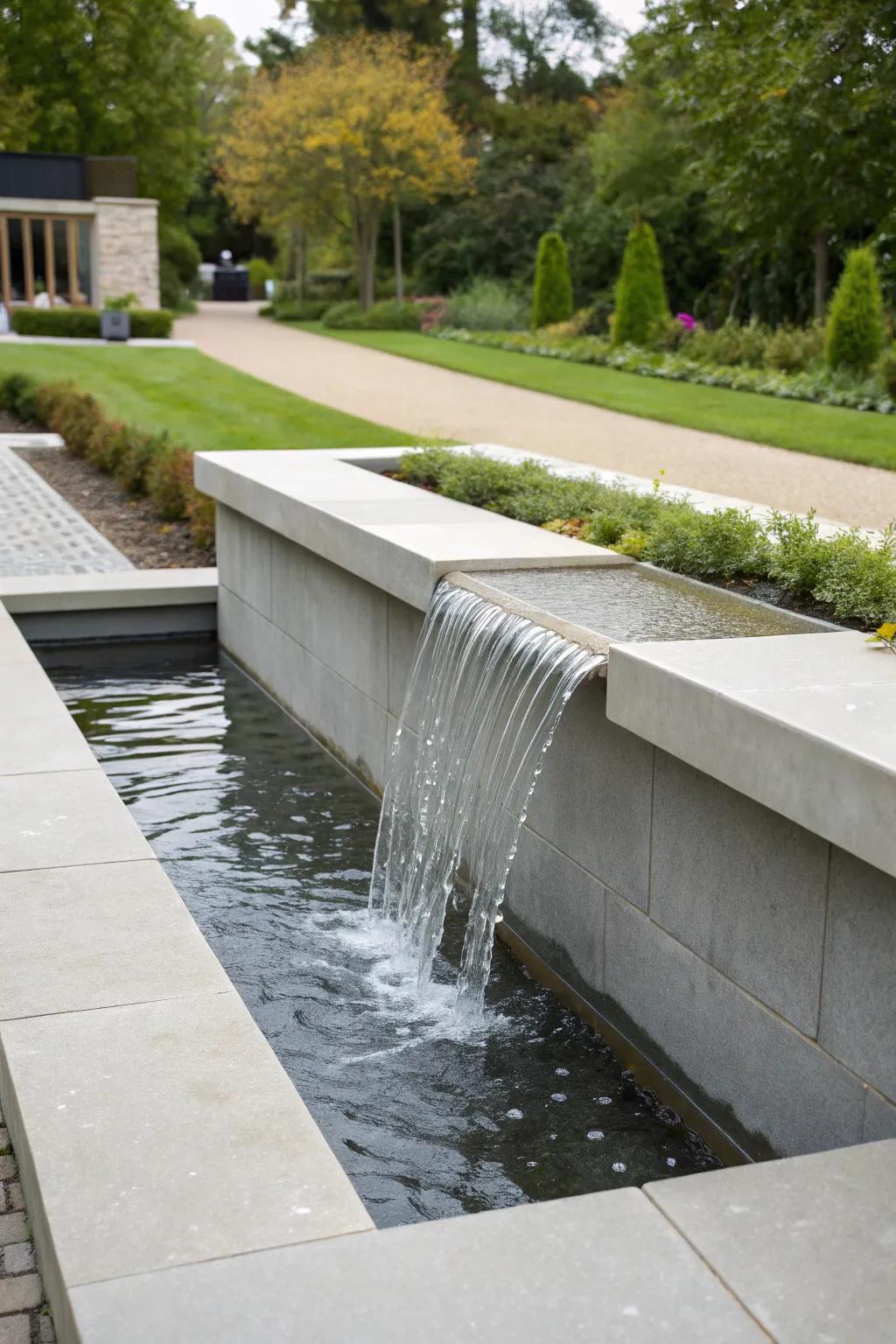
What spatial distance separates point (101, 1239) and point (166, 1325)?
0.30m

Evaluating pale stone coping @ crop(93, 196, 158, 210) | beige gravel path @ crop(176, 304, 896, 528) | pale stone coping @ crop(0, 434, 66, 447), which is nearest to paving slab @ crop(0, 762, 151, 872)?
beige gravel path @ crop(176, 304, 896, 528)

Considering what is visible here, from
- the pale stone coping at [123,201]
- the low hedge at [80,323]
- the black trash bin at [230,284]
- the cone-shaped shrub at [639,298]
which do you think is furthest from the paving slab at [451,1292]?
the black trash bin at [230,284]

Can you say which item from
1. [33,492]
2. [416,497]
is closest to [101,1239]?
[416,497]

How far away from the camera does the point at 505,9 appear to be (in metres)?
48.2

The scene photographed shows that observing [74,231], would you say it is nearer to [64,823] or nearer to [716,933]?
[64,823]

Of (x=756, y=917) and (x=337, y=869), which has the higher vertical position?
(x=756, y=917)

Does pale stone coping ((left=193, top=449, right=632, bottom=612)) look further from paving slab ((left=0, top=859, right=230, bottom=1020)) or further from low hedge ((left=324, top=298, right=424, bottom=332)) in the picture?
low hedge ((left=324, top=298, right=424, bottom=332))

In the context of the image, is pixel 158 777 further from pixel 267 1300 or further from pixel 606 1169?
pixel 267 1300

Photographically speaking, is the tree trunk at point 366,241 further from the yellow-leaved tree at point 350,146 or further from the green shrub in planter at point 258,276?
the green shrub in planter at point 258,276

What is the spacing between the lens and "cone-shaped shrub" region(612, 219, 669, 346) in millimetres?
25734

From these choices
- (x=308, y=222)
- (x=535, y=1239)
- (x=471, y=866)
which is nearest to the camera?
(x=535, y=1239)

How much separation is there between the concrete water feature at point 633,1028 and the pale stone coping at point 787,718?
0.01m

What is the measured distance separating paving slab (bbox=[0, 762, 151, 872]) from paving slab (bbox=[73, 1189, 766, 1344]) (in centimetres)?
218

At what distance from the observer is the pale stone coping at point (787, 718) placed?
3.08m
